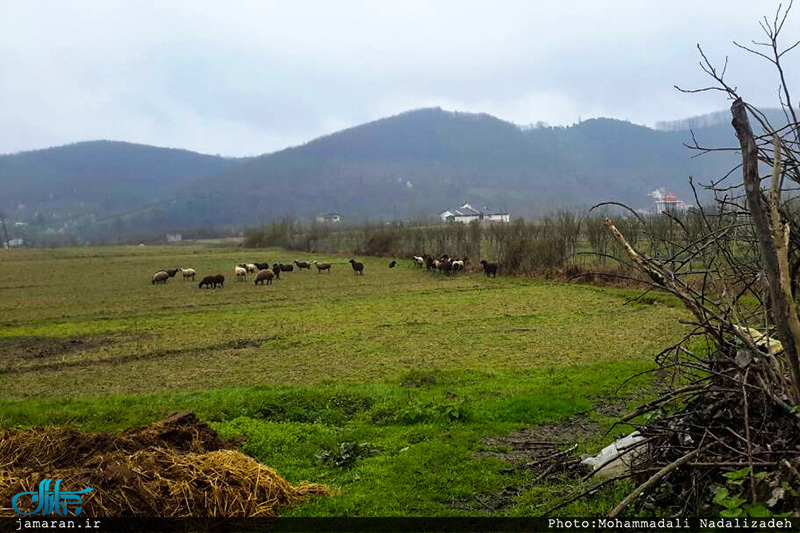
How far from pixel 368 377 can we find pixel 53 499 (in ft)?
22.4

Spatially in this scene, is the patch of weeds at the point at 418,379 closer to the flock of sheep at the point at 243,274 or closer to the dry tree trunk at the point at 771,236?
the dry tree trunk at the point at 771,236

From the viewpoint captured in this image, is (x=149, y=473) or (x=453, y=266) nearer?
(x=149, y=473)

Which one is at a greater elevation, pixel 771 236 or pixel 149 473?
pixel 771 236

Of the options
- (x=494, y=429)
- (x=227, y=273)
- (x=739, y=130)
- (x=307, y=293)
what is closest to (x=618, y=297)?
(x=307, y=293)

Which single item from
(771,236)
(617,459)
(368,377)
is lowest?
(368,377)

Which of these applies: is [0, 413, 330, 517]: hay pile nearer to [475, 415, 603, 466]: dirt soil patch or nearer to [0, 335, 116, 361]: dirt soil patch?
[475, 415, 603, 466]: dirt soil patch

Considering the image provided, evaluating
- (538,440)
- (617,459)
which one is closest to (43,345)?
(538,440)

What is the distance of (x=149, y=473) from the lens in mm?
4512

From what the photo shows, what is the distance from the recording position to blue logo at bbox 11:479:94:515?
13.3 feet

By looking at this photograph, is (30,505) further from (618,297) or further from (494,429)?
(618,297)

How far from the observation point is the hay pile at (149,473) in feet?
13.9

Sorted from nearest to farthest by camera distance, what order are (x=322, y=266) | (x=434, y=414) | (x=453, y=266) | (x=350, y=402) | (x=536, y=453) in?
(x=536, y=453)
(x=434, y=414)
(x=350, y=402)
(x=453, y=266)
(x=322, y=266)

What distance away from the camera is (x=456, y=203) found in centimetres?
17275

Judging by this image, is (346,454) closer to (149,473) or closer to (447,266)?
(149,473)
